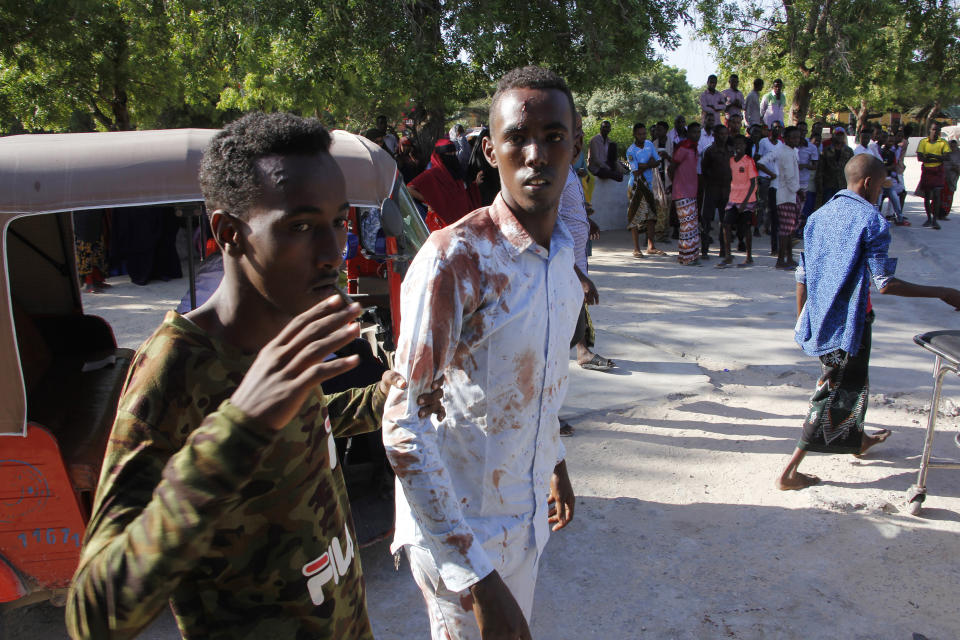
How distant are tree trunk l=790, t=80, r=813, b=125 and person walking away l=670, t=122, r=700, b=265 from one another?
28.2ft

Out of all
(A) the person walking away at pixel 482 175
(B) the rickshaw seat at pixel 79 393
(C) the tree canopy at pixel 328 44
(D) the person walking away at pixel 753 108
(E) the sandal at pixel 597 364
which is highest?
(C) the tree canopy at pixel 328 44

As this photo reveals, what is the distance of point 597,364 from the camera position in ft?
20.3

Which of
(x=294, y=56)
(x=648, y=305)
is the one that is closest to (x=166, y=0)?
(x=294, y=56)

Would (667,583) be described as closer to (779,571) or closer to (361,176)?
(779,571)

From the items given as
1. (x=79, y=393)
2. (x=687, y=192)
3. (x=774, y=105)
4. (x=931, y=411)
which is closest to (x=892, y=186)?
(x=774, y=105)

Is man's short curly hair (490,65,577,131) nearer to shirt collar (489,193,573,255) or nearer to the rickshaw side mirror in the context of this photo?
shirt collar (489,193,573,255)

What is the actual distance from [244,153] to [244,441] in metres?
0.62

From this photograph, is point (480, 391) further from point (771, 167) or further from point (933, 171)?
point (933, 171)

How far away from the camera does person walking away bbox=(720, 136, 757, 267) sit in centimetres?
1053

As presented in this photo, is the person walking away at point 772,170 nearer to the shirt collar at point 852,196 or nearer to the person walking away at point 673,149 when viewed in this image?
the person walking away at point 673,149

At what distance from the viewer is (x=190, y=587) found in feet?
4.39

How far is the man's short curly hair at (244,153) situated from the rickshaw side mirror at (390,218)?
178cm

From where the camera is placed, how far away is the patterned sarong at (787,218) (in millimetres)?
10602

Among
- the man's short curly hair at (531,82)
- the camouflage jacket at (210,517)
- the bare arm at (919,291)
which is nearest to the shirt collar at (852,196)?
the bare arm at (919,291)
